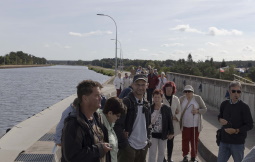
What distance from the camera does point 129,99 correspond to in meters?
5.35

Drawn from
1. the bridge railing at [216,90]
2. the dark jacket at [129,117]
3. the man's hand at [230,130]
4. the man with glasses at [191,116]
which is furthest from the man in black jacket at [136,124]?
the bridge railing at [216,90]

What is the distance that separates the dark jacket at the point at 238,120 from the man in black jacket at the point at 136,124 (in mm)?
1228

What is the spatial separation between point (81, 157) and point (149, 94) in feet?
46.1

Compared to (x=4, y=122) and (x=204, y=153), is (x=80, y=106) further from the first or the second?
(x=4, y=122)

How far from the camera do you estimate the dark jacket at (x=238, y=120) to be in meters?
5.59

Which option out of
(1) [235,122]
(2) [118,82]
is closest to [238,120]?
(1) [235,122]

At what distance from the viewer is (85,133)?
10.3 feet

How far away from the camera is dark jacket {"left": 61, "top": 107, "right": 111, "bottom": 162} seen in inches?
121

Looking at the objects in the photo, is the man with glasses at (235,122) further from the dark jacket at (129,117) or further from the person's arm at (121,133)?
the person's arm at (121,133)

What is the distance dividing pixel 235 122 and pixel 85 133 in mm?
3174

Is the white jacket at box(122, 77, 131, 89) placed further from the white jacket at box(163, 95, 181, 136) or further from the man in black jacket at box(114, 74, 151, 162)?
the man in black jacket at box(114, 74, 151, 162)

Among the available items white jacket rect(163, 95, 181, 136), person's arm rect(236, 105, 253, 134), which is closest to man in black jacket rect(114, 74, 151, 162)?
person's arm rect(236, 105, 253, 134)

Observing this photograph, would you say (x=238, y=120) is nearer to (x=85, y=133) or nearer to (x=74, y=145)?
(x=85, y=133)

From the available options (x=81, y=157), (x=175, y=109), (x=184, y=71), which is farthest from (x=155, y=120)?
(x=184, y=71)
